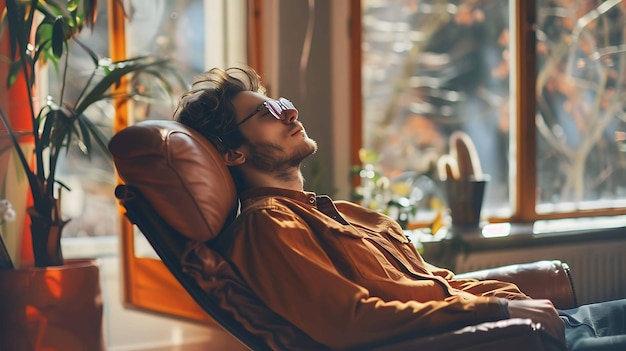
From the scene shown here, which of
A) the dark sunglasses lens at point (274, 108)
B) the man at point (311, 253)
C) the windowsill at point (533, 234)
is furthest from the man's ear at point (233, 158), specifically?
the windowsill at point (533, 234)

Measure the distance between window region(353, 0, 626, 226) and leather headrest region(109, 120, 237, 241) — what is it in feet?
5.47

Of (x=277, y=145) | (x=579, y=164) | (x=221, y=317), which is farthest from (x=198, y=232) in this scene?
(x=579, y=164)

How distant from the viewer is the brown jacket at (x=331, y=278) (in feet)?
5.49

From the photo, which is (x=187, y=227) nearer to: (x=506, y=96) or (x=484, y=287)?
(x=484, y=287)

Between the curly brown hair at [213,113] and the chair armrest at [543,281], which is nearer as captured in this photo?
the curly brown hair at [213,113]

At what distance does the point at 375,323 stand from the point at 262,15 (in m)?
1.76

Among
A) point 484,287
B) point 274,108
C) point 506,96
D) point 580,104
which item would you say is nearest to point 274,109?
point 274,108

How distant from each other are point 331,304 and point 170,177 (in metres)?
0.43

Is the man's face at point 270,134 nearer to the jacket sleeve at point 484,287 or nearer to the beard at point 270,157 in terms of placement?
the beard at point 270,157

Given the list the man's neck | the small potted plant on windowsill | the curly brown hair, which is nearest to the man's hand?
the man's neck

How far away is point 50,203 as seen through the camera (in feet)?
7.85

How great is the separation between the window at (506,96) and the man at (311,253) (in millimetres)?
1330

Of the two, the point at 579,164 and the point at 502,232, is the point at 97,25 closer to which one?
the point at 502,232

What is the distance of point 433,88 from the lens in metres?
3.74
